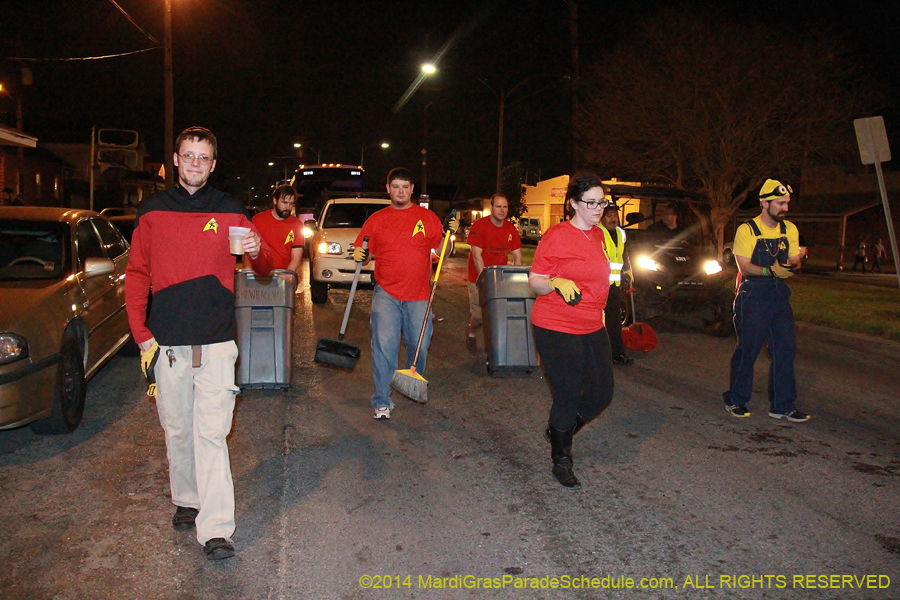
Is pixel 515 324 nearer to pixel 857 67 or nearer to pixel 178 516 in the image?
pixel 178 516

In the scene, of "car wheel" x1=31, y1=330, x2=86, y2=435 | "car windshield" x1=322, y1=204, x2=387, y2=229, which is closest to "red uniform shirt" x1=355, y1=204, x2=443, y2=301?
"car wheel" x1=31, y1=330, x2=86, y2=435

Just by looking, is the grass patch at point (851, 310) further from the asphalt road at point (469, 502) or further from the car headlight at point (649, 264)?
the asphalt road at point (469, 502)

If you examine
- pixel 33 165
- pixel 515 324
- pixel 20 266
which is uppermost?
pixel 33 165

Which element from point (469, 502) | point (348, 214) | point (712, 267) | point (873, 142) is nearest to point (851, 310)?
point (712, 267)

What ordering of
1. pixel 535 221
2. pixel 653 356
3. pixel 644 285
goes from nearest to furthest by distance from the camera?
1. pixel 653 356
2. pixel 644 285
3. pixel 535 221

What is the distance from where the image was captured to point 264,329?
7.02 metres

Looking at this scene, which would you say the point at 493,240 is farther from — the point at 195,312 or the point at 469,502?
the point at 195,312

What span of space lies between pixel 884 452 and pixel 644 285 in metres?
5.63

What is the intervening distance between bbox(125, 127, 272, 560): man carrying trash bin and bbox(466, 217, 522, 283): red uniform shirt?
200 inches

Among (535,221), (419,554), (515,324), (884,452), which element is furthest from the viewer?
(535,221)

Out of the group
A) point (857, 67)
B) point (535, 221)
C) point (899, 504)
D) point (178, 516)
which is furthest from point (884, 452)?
point (535, 221)

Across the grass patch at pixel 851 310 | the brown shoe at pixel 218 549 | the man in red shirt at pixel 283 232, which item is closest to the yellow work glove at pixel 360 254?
the man in red shirt at pixel 283 232

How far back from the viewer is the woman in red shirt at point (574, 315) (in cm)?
471

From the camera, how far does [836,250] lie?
1478 inches
